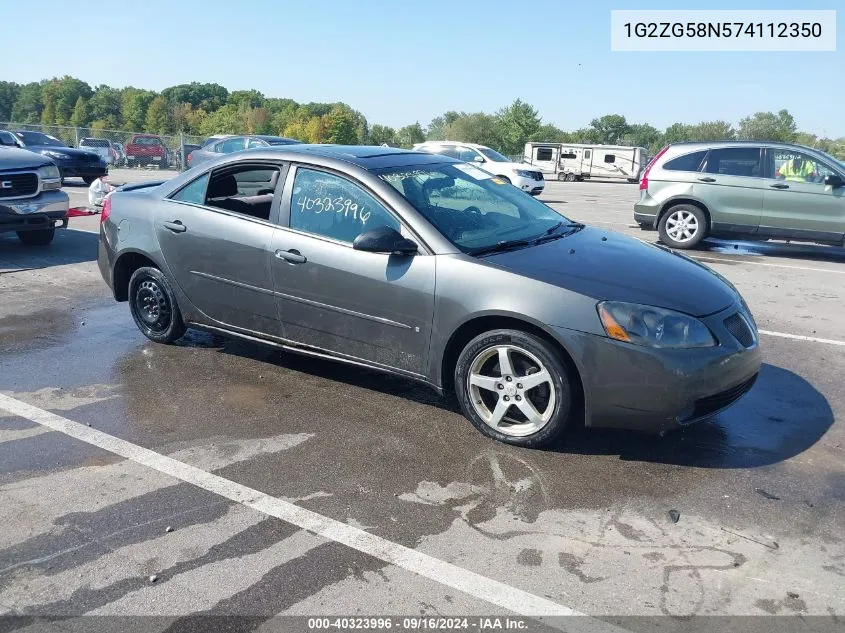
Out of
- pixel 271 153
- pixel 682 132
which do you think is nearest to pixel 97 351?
pixel 271 153

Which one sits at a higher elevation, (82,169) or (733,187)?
(82,169)

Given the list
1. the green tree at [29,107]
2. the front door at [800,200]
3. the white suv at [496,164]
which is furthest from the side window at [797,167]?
the green tree at [29,107]

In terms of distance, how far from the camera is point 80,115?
139875 millimetres

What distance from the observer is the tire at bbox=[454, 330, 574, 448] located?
4.11m

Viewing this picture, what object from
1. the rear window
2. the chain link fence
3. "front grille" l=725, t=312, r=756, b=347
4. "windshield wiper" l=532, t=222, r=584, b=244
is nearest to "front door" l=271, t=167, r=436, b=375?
"windshield wiper" l=532, t=222, r=584, b=244

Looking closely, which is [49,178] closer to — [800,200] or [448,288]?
[448,288]

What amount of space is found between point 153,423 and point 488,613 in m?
2.65

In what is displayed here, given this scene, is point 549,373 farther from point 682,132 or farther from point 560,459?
point 682,132

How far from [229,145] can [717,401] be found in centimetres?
2014

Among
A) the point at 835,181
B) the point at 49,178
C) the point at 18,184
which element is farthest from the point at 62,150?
the point at 835,181

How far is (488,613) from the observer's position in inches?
111

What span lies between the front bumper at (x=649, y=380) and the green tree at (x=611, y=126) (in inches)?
4928

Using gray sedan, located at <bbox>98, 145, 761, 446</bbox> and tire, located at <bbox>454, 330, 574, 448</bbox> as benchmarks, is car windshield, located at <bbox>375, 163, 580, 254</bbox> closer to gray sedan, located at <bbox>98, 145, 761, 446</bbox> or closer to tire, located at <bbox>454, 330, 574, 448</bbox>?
gray sedan, located at <bbox>98, 145, 761, 446</bbox>

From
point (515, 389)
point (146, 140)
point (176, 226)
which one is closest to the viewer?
point (515, 389)
